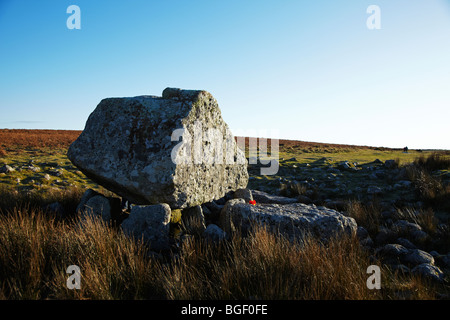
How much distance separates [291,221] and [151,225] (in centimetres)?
224

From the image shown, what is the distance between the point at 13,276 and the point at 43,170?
9712mm

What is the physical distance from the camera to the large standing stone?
191 inches

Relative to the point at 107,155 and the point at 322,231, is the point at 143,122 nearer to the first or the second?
the point at 107,155

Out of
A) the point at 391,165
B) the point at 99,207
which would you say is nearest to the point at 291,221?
the point at 99,207

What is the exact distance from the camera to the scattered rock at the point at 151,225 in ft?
14.4

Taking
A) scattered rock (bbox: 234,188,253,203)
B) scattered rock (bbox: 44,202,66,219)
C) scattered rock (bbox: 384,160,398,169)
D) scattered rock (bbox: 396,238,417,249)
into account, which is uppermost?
scattered rock (bbox: 384,160,398,169)

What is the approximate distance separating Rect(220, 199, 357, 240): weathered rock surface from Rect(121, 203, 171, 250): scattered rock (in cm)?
108

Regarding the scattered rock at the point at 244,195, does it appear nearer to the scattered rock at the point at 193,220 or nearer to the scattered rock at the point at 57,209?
the scattered rock at the point at 193,220

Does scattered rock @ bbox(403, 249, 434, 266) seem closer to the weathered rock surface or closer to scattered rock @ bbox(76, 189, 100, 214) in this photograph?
the weathered rock surface

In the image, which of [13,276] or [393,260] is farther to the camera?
[393,260]

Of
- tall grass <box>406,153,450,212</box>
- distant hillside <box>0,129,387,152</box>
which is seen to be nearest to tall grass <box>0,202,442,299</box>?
tall grass <box>406,153,450,212</box>

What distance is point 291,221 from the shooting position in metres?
4.65
